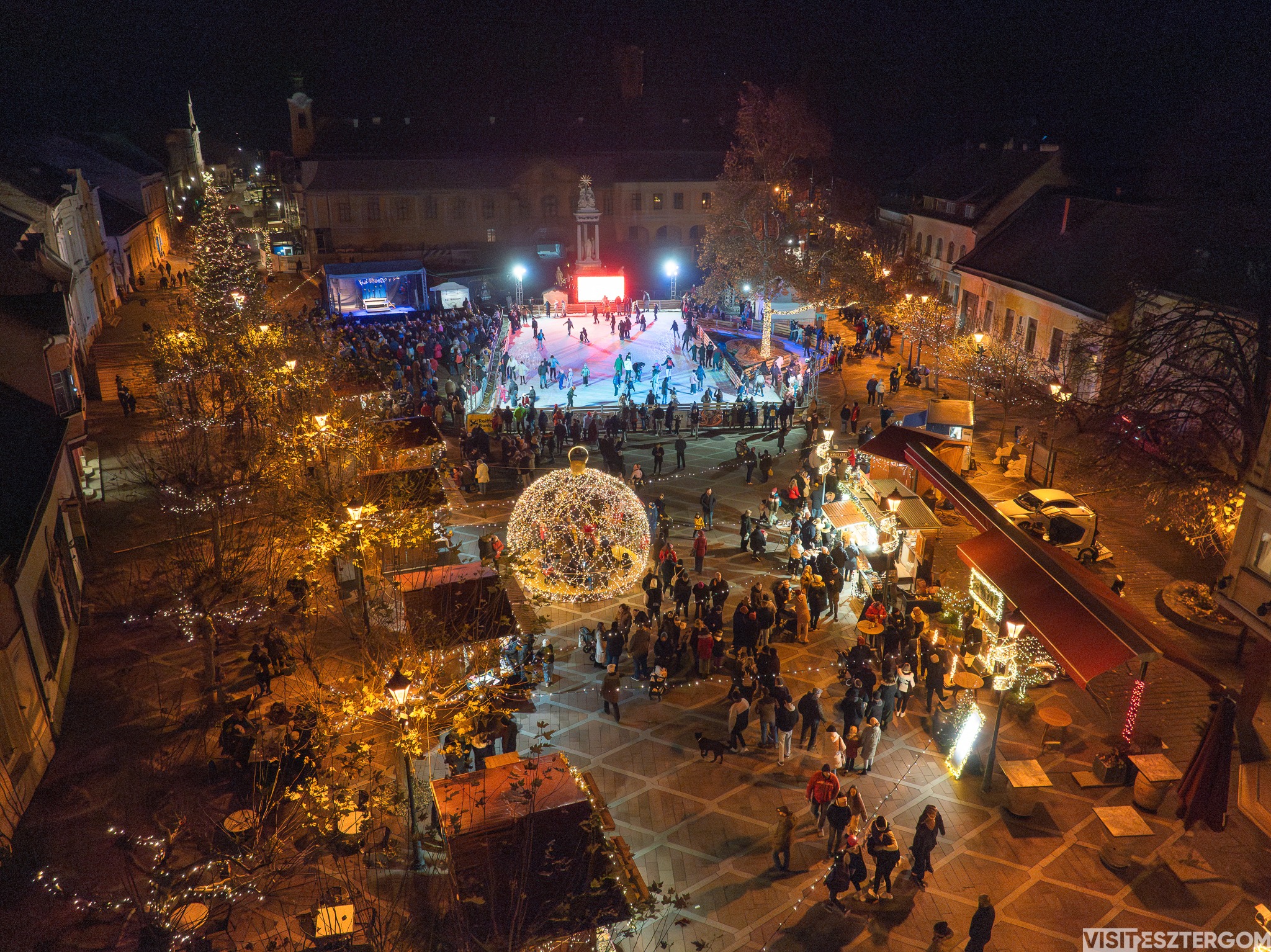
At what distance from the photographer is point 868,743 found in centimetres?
1228

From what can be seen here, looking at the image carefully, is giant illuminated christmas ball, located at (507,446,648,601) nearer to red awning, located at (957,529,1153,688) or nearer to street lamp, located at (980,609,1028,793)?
red awning, located at (957,529,1153,688)

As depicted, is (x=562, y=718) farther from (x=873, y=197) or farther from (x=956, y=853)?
(x=873, y=197)

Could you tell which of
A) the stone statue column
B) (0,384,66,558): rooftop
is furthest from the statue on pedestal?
(0,384,66,558): rooftop

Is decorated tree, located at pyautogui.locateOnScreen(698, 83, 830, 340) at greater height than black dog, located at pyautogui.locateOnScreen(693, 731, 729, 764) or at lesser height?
greater

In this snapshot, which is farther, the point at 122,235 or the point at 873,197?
the point at 873,197

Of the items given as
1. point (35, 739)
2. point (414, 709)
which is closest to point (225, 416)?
point (35, 739)

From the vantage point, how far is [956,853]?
10984mm

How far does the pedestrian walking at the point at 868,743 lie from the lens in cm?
1223

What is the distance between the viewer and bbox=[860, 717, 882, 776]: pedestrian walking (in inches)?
481

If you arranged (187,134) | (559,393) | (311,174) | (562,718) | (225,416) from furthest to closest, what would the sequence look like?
(187,134) < (311,174) < (559,393) < (225,416) < (562,718)

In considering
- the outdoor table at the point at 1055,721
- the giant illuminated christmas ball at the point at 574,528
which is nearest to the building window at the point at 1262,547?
the outdoor table at the point at 1055,721

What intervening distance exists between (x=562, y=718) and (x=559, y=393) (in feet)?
66.0

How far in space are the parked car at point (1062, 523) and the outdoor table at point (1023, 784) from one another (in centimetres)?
752

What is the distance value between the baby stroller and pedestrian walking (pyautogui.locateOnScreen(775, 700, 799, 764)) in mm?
2314
